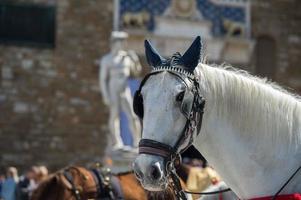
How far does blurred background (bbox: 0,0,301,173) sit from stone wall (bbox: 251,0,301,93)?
583 mm

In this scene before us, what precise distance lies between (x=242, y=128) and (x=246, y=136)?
4cm

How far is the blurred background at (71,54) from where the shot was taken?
12.3 meters

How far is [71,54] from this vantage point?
42.1 feet

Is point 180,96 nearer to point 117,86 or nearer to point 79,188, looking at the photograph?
point 79,188

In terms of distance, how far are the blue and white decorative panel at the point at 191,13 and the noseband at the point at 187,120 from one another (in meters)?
10.5

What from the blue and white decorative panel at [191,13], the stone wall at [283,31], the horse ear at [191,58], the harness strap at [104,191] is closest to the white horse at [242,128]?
the horse ear at [191,58]

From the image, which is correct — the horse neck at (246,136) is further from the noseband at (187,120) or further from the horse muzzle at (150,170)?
the horse muzzle at (150,170)

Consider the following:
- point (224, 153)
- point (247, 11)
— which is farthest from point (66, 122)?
point (224, 153)

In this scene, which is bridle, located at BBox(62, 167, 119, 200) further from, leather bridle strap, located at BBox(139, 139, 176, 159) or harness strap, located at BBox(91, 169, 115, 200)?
leather bridle strap, located at BBox(139, 139, 176, 159)

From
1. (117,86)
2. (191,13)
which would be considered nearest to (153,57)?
(117,86)

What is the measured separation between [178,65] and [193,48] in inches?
4.2

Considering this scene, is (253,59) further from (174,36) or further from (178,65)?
(178,65)

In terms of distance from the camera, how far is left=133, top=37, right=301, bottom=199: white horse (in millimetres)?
2820

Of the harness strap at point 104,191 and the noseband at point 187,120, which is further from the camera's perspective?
the harness strap at point 104,191
